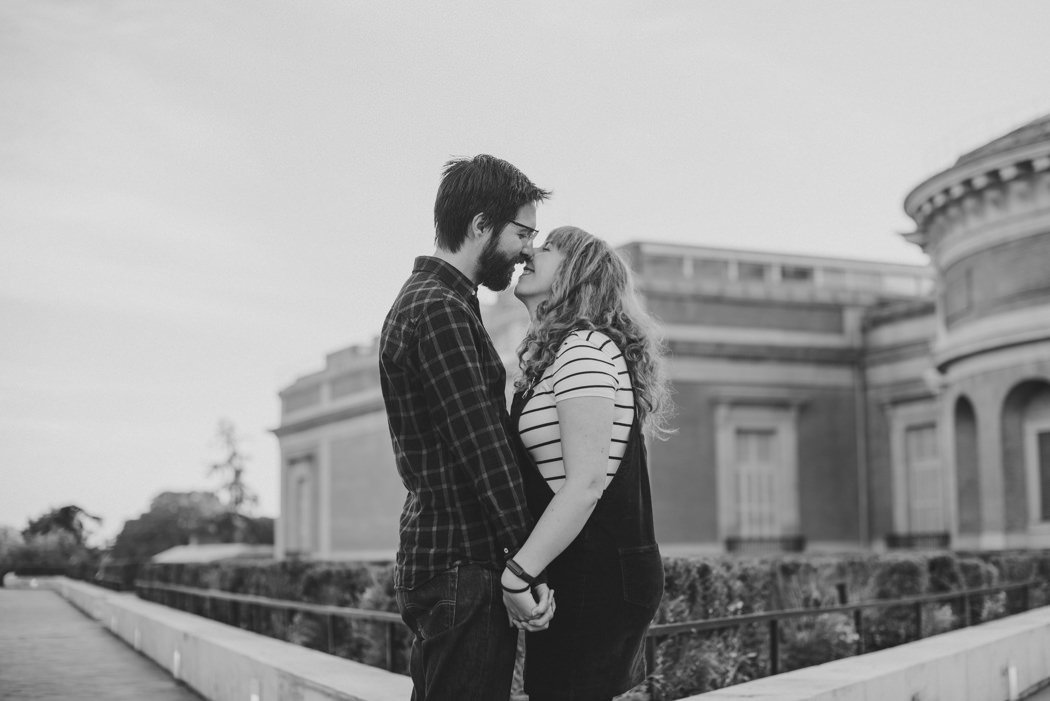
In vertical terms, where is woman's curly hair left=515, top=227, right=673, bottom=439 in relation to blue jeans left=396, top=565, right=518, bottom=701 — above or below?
above

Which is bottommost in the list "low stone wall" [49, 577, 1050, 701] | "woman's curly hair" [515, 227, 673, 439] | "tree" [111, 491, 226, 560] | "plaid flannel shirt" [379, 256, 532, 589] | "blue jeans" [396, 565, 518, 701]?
"tree" [111, 491, 226, 560]

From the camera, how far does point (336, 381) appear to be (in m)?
40.5

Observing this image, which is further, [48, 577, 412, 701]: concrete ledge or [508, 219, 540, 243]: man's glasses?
[48, 577, 412, 701]: concrete ledge

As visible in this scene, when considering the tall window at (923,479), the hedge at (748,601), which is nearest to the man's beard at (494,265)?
the hedge at (748,601)

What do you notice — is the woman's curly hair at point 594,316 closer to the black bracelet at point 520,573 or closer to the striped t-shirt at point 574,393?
the striped t-shirt at point 574,393

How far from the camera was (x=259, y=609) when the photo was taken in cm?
1224

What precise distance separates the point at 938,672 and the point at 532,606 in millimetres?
4400

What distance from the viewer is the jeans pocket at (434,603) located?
2.93m

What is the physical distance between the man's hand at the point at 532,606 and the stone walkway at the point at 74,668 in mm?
6464

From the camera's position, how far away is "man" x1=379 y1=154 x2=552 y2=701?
2.91 metres

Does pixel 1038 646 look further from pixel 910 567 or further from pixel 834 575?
pixel 910 567

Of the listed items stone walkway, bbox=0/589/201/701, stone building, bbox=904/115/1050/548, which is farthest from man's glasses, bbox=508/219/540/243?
stone building, bbox=904/115/1050/548

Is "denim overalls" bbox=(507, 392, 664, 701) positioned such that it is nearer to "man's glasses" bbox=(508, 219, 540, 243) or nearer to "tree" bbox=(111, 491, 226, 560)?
"man's glasses" bbox=(508, 219, 540, 243)

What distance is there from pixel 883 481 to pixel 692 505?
4971mm
